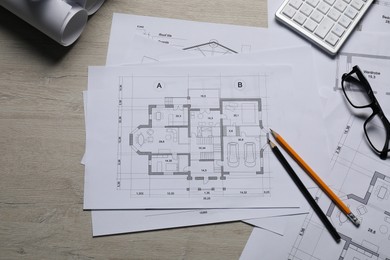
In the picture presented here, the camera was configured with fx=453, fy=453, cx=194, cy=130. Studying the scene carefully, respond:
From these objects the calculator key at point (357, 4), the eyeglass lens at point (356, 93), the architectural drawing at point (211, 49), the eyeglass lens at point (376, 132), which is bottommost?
the eyeglass lens at point (376, 132)

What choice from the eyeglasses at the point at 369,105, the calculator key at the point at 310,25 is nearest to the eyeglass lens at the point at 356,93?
the eyeglasses at the point at 369,105

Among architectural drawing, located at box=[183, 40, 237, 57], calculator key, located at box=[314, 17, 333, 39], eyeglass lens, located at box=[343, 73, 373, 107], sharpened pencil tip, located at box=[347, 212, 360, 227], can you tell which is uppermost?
calculator key, located at box=[314, 17, 333, 39]

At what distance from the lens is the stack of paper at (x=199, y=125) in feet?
2.36

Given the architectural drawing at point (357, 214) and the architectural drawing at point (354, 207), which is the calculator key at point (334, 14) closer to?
the architectural drawing at point (354, 207)

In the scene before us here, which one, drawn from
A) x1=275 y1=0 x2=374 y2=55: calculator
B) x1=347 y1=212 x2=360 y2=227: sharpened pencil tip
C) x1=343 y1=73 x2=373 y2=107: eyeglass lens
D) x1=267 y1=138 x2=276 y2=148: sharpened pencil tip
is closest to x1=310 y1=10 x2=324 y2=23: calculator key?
x1=275 y1=0 x2=374 y2=55: calculator

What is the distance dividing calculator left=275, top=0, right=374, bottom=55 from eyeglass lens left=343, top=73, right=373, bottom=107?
6 centimetres

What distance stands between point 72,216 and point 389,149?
20.5 inches

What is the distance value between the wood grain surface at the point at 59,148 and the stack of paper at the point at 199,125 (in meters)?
0.02

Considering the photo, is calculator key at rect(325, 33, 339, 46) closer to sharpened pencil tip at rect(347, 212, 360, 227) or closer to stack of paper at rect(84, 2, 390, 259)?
stack of paper at rect(84, 2, 390, 259)

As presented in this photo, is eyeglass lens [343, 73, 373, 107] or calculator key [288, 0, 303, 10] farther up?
calculator key [288, 0, 303, 10]

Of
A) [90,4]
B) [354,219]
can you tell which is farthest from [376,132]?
[90,4]

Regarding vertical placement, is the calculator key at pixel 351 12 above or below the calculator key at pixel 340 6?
below

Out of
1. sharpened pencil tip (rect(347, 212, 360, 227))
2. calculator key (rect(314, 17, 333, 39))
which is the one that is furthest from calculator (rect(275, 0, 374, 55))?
sharpened pencil tip (rect(347, 212, 360, 227))

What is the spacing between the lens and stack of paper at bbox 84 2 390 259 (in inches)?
28.3
